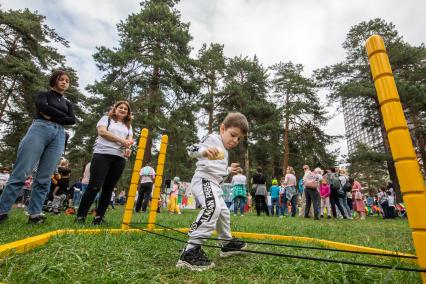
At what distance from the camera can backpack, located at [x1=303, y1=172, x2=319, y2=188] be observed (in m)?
10.1

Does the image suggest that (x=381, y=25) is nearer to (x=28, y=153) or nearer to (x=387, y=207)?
(x=387, y=207)

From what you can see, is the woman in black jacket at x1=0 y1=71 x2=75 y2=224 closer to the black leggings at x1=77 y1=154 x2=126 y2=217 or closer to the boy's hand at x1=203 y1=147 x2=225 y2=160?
the black leggings at x1=77 y1=154 x2=126 y2=217

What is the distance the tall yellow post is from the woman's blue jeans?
396 cm

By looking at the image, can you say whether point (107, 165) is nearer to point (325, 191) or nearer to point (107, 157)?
point (107, 157)

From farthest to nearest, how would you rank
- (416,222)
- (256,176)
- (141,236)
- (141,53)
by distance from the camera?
1. (141,53)
2. (256,176)
3. (141,236)
4. (416,222)

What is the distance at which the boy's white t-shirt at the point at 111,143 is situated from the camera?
4.31 meters

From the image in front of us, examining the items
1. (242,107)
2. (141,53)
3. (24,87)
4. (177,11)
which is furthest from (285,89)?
(24,87)

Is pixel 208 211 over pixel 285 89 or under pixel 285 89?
under

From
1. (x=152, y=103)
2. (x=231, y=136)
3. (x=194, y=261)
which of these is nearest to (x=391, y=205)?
(x=231, y=136)

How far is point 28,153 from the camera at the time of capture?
3717 mm

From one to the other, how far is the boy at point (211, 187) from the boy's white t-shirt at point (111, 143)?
193 centimetres

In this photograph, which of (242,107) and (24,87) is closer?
(24,87)

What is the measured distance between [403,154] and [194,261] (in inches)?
64.4

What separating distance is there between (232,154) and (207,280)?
1152 inches
